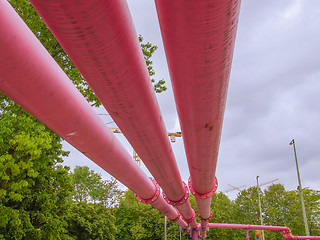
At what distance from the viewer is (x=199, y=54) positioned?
1.18m

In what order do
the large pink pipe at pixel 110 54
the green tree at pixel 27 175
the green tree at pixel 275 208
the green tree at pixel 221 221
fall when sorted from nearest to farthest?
the large pink pipe at pixel 110 54 < the green tree at pixel 27 175 < the green tree at pixel 221 221 < the green tree at pixel 275 208

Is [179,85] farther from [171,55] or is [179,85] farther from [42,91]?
[42,91]

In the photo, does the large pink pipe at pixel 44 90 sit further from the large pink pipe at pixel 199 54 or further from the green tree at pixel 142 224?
the green tree at pixel 142 224

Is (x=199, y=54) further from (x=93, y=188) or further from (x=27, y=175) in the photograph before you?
(x=93, y=188)

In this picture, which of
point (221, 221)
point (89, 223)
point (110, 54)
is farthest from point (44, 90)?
point (221, 221)

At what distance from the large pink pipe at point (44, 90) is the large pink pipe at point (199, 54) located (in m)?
0.53

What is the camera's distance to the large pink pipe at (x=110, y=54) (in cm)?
95

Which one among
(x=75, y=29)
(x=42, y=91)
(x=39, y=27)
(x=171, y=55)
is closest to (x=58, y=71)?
(x=42, y=91)

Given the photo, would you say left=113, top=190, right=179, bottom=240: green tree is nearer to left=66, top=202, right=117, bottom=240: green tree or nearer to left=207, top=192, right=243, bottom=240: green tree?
left=207, top=192, right=243, bottom=240: green tree

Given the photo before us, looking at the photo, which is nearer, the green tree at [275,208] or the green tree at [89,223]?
the green tree at [89,223]

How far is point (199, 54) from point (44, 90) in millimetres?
718

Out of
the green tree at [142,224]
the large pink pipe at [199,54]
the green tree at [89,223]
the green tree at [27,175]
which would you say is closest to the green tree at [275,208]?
the green tree at [142,224]

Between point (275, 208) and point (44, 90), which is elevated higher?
point (275, 208)

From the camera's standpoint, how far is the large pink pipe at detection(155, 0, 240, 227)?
0.98 metres
